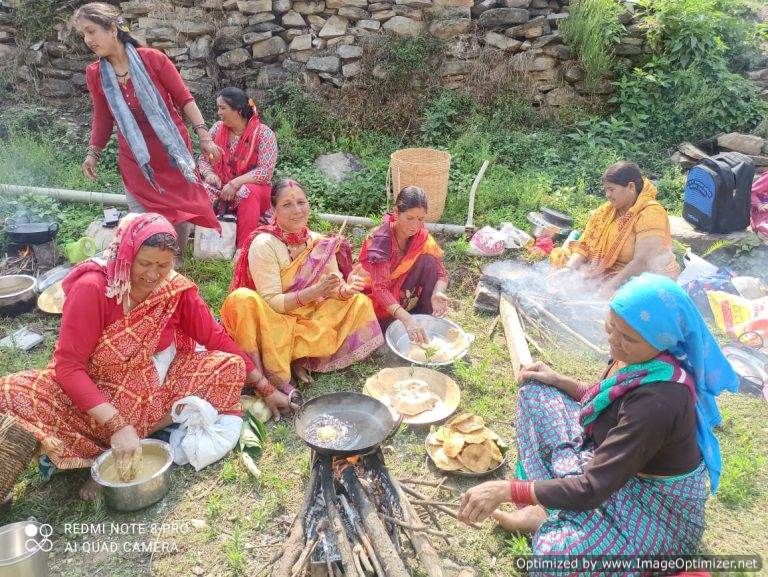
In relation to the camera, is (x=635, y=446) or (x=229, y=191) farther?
(x=229, y=191)

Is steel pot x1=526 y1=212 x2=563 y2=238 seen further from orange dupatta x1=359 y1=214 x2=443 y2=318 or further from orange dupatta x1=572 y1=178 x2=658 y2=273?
orange dupatta x1=359 y1=214 x2=443 y2=318

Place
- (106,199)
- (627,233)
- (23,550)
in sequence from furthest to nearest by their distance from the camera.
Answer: (106,199), (627,233), (23,550)

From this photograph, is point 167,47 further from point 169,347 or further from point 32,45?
point 169,347

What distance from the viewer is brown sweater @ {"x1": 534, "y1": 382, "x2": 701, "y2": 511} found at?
210 centimetres

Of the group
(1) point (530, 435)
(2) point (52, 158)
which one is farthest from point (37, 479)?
(2) point (52, 158)

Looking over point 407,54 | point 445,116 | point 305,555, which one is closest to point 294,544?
point 305,555

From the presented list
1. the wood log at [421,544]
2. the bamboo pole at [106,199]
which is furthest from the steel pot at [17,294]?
the wood log at [421,544]

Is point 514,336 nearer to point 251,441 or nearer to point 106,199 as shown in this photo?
point 251,441

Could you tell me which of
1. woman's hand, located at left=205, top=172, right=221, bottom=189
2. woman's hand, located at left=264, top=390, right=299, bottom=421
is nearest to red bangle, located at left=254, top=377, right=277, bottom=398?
woman's hand, located at left=264, top=390, right=299, bottom=421

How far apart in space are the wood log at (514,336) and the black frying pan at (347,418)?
49.2 inches

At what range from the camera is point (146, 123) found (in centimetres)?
471

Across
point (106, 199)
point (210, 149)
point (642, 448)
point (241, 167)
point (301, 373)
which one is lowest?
point (301, 373)

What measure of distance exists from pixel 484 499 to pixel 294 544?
2.61 feet

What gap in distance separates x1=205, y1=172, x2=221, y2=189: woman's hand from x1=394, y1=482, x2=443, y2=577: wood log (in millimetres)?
3671
